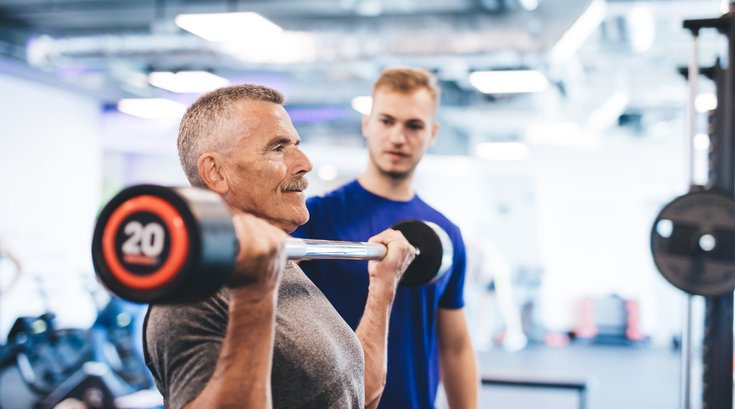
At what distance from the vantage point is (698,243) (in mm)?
2432

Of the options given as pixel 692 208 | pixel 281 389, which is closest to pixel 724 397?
pixel 692 208

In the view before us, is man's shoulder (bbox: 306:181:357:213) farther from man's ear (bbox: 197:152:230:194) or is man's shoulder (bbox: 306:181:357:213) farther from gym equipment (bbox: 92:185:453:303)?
gym equipment (bbox: 92:185:453:303)

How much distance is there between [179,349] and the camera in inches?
38.9

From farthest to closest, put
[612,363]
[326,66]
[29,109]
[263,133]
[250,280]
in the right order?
[612,363] → [29,109] → [326,66] → [263,133] → [250,280]

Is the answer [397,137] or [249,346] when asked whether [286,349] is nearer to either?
[249,346]

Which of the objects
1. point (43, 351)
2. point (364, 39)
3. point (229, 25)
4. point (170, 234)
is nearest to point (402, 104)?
point (170, 234)

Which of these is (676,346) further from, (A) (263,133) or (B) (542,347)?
(A) (263,133)

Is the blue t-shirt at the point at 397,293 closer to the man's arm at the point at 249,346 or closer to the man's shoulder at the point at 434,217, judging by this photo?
the man's shoulder at the point at 434,217

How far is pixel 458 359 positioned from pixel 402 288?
33cm

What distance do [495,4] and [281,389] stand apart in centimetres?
533

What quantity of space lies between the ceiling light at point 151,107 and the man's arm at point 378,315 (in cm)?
688

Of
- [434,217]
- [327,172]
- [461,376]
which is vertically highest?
[327,172]

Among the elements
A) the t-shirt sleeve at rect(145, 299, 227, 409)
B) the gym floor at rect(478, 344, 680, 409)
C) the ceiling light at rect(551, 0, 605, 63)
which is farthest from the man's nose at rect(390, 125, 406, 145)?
the ceiling light at rect(551, 0, 605, 63)

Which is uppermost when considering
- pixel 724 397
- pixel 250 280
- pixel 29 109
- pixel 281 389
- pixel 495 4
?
pixel 495 4
